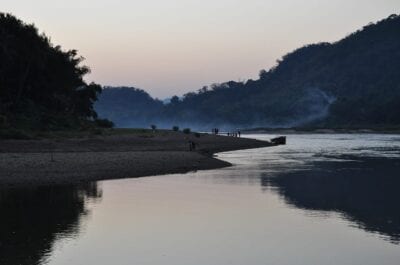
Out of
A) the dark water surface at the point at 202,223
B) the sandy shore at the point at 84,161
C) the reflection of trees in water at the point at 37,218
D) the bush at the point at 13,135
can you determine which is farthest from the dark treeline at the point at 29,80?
the dark water surface at the point at 202,223

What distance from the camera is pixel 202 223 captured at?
2312 cm

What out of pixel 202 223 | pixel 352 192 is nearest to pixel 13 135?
pixel 352 192

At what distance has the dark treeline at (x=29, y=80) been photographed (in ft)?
234

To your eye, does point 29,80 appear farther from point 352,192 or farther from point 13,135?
point 352,192

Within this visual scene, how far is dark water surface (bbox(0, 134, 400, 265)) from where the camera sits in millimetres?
17672

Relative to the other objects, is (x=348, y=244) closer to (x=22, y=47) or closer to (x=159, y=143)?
(x=159, y=143)

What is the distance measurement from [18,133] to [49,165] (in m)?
19.8

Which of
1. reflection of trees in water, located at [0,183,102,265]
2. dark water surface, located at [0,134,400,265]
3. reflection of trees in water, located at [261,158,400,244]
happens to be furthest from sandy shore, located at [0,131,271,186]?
reflection of trees in water, located at [261,158,400,244]

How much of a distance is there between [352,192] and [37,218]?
20.0 metres

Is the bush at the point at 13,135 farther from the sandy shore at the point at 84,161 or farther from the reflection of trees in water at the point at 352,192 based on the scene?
the reflection of trees in water at the point at 352,192

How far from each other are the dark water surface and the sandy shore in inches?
116

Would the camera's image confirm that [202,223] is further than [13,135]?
No

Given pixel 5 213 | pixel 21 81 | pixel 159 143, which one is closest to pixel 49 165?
pixel 5 213

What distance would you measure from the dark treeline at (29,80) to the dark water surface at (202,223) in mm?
36214
